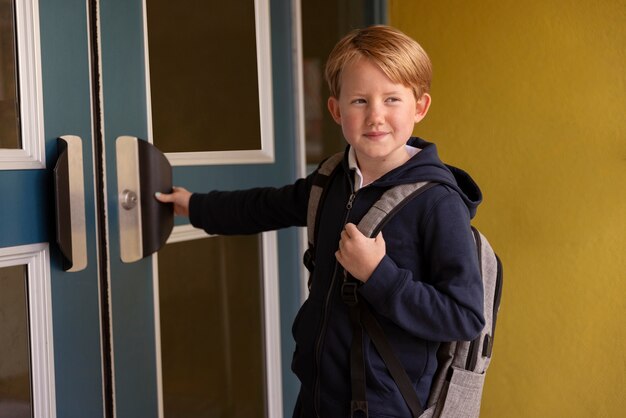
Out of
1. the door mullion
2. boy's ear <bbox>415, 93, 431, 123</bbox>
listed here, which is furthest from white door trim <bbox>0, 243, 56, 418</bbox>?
boy's ear <bbox>415, 93, 431, 123</bbox>

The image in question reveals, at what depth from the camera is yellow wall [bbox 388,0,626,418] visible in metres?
2.01

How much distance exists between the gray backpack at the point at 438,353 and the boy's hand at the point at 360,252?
0.03m

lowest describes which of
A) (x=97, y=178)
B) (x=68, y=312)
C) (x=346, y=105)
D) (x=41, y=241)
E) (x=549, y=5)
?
(x=68, y=312)

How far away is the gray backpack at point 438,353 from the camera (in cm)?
121

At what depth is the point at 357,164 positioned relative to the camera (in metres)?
1.33

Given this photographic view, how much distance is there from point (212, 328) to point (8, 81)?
0.77 metres

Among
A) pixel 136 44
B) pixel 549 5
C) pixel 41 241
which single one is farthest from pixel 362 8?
pixel 41 241

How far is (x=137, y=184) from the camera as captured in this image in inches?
56.8

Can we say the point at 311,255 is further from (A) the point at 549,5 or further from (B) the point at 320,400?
Answer: (A) the point at 549,5

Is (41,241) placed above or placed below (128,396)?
above

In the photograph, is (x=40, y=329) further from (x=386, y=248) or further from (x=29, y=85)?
(x=386, y=248)

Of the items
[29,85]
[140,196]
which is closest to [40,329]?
[140,196]

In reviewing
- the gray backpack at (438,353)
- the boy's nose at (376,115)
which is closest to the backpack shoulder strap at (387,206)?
the gray backpack at (438,353)

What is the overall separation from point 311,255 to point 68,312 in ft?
1.51
